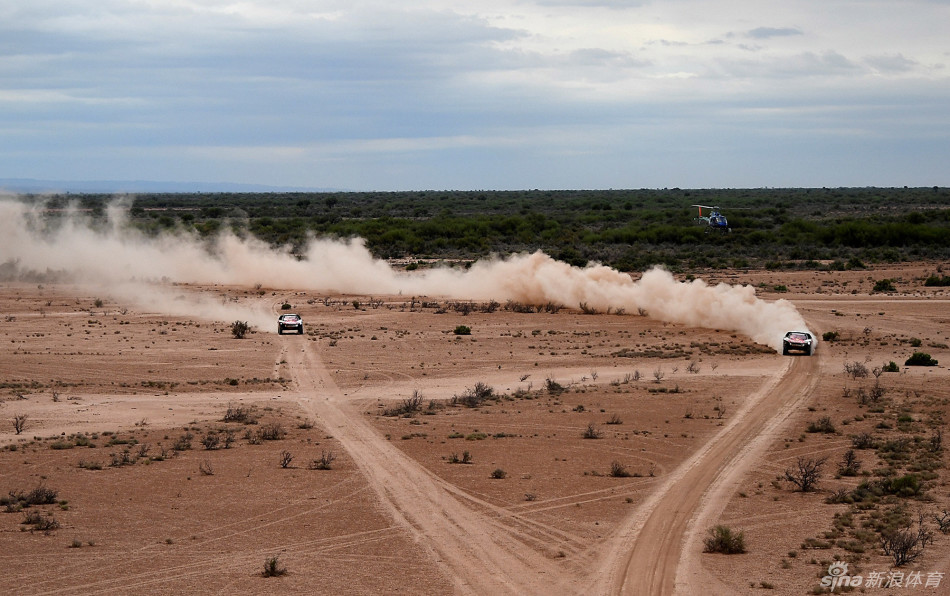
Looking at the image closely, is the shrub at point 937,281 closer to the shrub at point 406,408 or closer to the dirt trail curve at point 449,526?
the shrub at point 406,408

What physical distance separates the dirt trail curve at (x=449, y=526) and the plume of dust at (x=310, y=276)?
30.6m

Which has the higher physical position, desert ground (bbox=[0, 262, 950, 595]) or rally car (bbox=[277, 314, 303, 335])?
rally car (bbox=[277, 314, 303, 335])

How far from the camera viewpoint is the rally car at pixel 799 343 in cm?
5184

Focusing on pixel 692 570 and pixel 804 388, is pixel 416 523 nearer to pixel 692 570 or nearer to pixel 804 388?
pixel 692 570

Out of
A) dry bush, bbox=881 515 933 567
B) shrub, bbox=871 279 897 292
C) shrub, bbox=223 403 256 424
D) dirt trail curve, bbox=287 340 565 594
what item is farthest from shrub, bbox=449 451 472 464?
shrub, bbox=871 279 897 292

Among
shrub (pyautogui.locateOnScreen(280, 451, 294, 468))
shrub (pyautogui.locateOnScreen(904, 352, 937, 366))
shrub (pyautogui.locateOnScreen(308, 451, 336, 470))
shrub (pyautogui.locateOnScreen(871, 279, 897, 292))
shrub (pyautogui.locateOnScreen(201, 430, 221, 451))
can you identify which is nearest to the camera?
shrub (pyautogui.locateOnScreen(308, 451, 336, 470))

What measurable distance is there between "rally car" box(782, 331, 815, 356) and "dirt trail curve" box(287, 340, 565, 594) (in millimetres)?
25486

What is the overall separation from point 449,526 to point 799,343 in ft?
109

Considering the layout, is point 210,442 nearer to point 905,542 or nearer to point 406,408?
point 406,408

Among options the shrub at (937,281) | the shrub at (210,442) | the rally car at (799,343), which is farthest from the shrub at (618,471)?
the shrub at (937,281)

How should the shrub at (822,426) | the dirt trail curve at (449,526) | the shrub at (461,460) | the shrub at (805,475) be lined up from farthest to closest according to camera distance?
1. the shrub at (822,426)
2. the shrub at (461,460)
3. the shrub at (805,475)
4. the dirt trail curve at (449,526)

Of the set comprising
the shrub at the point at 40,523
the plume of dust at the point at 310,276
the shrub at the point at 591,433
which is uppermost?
the plume of dust at the point at 310,276

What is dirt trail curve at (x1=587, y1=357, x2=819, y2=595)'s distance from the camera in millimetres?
19344

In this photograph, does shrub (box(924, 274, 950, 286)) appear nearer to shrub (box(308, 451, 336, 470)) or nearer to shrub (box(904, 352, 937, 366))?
shrub (box(904, 352, 937, 366))
